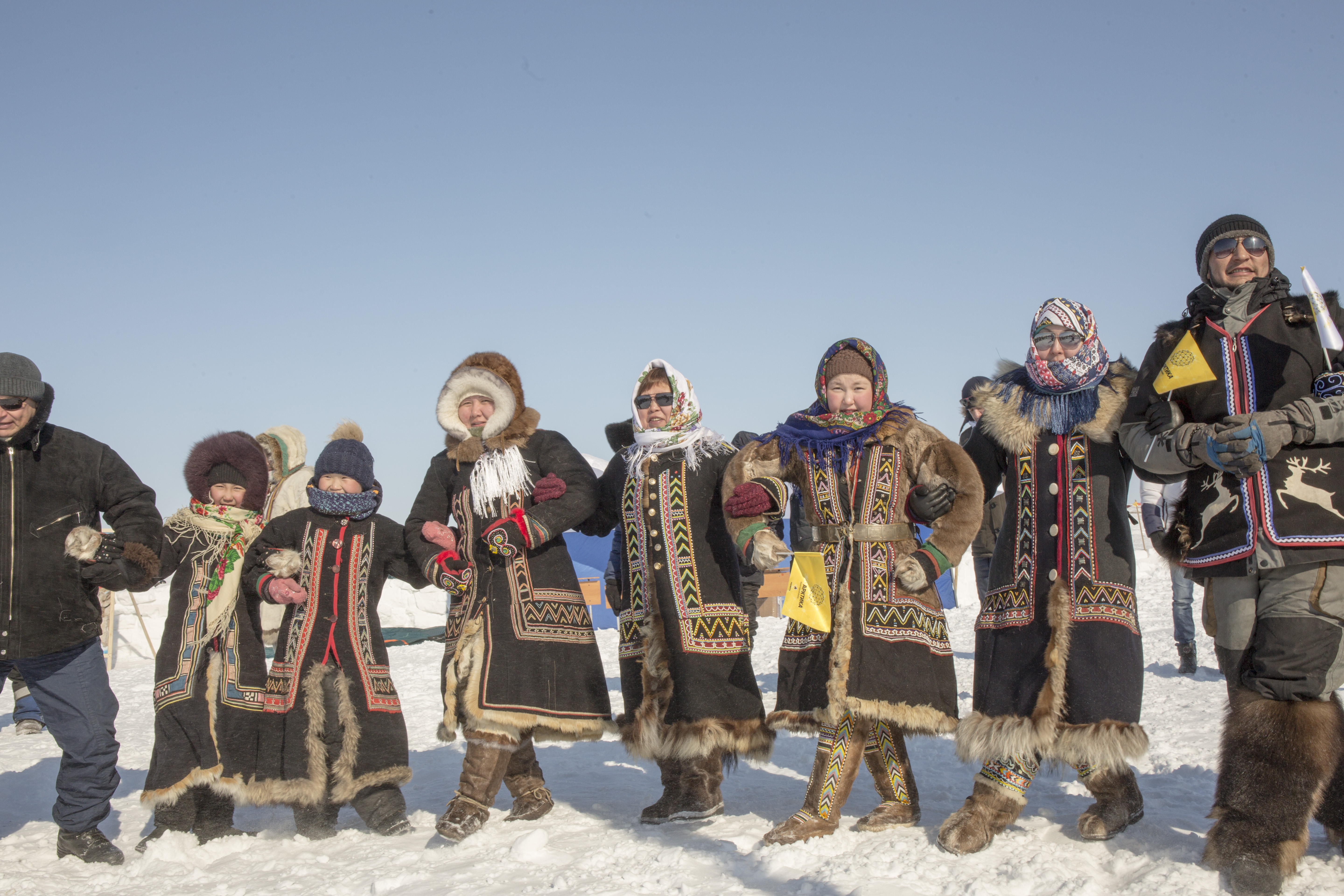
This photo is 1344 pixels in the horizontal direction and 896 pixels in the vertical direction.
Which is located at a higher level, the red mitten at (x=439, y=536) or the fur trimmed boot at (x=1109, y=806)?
the red mitten at (x=439, y=536)

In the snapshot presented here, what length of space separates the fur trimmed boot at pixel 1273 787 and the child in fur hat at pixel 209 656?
147 inches

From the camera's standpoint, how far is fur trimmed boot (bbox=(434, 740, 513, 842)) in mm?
4070

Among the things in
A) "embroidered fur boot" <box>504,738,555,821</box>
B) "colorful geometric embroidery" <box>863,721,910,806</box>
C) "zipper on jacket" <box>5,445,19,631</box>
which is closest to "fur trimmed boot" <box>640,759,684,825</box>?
"embroidered fur boot" <box>504,738,555,821</box>

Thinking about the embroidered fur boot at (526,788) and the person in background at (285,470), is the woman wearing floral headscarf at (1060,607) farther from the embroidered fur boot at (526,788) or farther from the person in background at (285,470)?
the person in background at (285,470)

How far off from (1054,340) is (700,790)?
7.53ft

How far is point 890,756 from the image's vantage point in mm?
4039

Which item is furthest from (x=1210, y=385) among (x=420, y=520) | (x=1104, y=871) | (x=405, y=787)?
(x=405, y=787)

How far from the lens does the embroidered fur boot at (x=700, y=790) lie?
14.2ft

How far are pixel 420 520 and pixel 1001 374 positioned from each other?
2.59m

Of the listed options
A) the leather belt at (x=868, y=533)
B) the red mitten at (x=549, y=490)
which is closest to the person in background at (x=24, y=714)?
the red mitten at (x=549, y=490)

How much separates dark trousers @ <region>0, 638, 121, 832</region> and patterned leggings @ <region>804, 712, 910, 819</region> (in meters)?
2.91

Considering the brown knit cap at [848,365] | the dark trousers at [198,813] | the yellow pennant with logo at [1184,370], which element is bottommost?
the dark trousers at [198,813]

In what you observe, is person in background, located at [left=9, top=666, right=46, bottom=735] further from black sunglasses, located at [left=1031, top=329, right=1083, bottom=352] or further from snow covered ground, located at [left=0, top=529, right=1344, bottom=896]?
black sunglasses, located at [left=1031, top=329, right=1083, bottom=352]

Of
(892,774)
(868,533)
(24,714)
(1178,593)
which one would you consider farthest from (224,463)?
(1178,593)
